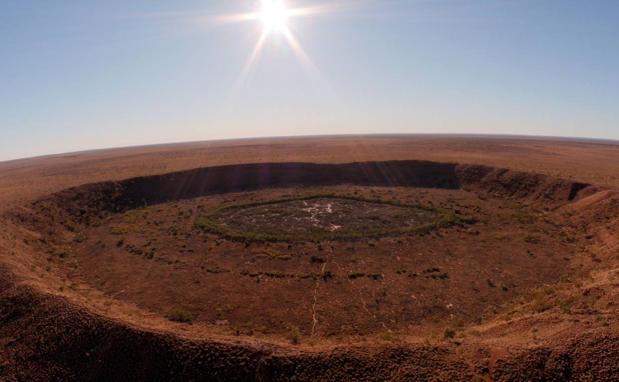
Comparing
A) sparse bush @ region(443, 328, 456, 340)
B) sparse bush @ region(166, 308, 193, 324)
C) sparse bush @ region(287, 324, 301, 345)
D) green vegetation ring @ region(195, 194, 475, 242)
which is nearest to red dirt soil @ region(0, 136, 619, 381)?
sparse bush @ region(287, 324, 301, 345)

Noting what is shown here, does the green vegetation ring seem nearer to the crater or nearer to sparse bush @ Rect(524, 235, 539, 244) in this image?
the crater

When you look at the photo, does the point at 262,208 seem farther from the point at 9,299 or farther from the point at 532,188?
the point at 532,188

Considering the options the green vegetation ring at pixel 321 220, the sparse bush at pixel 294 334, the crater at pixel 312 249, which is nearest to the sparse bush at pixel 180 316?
the crater at pixel 312 249

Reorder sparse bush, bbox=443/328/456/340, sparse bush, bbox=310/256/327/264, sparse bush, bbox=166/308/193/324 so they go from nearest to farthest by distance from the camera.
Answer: sparse bush, bbox=443/328/456/340, sparse bush, bbox=166/308/193/324, sparse bush, bbox=310/256/327/264

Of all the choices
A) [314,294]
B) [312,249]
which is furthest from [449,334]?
[312,249]

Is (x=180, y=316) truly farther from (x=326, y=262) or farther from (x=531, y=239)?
(x=531, y=239)

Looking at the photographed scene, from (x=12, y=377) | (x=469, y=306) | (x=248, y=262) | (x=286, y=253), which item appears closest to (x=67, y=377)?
(x=12, y=377)

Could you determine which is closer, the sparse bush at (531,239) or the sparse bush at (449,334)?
the sparse bush at (449,334)

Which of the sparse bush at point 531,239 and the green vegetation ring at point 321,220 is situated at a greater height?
the green vegetation ring at point 321,220

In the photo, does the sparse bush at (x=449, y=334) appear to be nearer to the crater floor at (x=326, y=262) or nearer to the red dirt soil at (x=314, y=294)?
the red dirt soil at (x=314, y=294)
